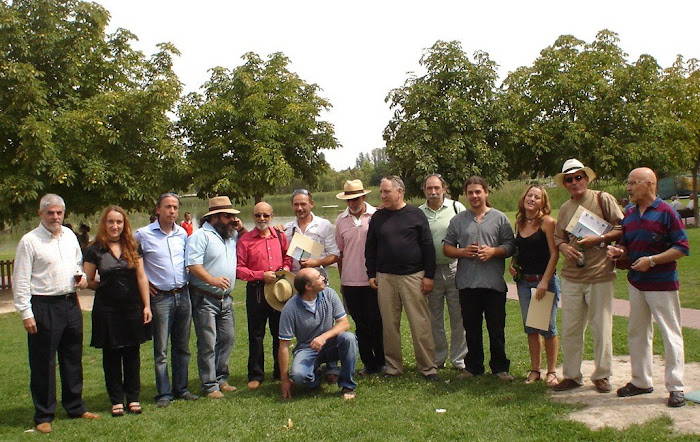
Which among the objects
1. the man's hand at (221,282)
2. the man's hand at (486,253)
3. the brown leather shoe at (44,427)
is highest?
the man's hand at (486,253)

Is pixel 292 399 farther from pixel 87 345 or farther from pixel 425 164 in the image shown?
pixel 425 164

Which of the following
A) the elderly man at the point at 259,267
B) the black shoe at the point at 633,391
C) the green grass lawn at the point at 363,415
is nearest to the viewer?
the green grass lawn at the point at 363,415

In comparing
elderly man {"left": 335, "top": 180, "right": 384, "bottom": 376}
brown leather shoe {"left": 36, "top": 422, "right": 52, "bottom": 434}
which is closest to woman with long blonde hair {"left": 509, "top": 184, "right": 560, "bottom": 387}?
elderly man {"left": 335, "top": 180, "right": 384, "bottom": 376}

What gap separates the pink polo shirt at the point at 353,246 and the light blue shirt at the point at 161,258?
1735 millimetres

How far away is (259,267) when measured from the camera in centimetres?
664

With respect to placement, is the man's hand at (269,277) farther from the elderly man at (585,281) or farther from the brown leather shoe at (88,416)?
the elderly man at (585,281)

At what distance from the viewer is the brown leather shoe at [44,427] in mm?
5457

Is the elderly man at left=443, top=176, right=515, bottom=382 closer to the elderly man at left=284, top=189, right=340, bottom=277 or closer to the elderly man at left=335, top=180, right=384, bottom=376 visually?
the elderly man at left=335, top=180, right=384, bottom=376

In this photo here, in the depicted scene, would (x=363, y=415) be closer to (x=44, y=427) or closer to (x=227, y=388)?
(x=227, y=388)

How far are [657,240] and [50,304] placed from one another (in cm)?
510

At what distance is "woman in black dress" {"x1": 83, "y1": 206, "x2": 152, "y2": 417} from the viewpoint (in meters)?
5.74

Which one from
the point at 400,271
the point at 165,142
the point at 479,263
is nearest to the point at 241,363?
the point at 400,271

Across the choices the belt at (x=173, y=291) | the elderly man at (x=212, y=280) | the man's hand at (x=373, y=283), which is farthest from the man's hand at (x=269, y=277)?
the man's hand at (x=373, y=283)

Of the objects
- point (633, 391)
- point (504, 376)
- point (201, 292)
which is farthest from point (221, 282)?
point (633, 391)
